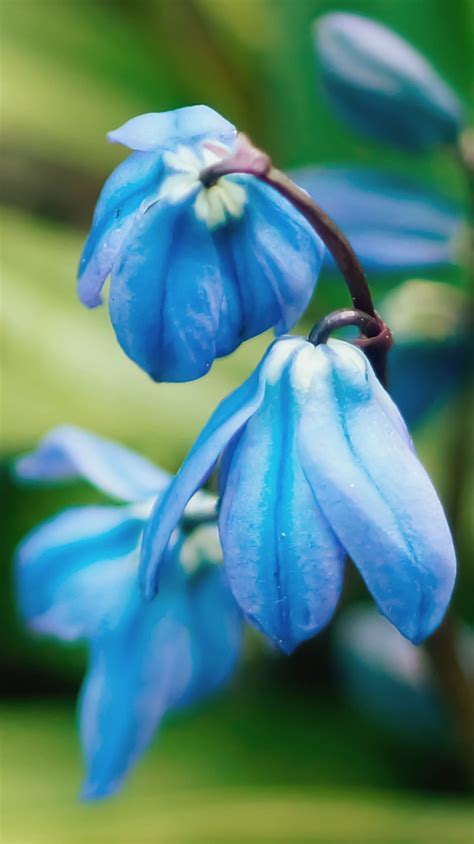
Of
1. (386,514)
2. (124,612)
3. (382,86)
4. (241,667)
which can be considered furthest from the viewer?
(241,667)

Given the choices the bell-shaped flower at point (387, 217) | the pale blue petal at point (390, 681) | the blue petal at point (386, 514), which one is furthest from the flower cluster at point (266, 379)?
the pale blue petal at point (390, 681)

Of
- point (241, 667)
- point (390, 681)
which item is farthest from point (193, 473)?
point (241, 667)

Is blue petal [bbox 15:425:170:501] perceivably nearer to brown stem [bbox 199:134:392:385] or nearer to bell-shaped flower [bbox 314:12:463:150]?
brown stem [bbox 199:134:392:385]

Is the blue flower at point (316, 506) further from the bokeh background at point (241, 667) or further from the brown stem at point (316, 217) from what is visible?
the bokeh background at point (241, 667)

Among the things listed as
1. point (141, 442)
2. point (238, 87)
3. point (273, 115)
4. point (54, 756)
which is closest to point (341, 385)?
point (141, 442)

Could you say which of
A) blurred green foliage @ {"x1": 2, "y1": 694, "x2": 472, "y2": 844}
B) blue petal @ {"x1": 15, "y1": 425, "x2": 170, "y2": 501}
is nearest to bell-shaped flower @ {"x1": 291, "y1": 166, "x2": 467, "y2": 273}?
blue petal @ {"x1": 15, "y1": 425, "x2": 170, "y2": 501}

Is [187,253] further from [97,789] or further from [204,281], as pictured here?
[97,789]

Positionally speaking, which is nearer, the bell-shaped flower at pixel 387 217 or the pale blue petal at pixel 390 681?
the bell-shaped flower at pixel 387 217
